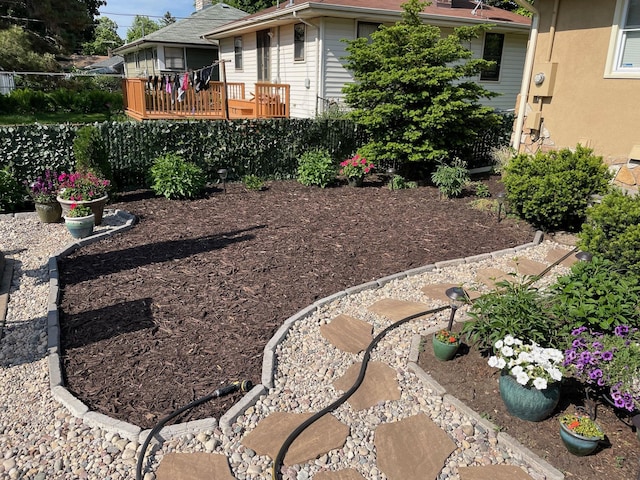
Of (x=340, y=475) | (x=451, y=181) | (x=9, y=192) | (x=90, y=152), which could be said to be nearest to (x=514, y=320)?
(x=340, y=475)

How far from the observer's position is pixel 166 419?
9.95ft

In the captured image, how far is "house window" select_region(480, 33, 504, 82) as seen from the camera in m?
15.2

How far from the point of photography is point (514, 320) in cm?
335

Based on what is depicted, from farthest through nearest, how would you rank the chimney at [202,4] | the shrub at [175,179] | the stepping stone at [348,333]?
the chimney at [202,4]
the shrub at [175,179]
the stepping stone at [348,333]

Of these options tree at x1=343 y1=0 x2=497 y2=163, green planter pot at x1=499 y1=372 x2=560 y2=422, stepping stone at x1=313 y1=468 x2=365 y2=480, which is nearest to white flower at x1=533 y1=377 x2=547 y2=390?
green planter pot at x1=499 y1=372 x2=560 y2=422

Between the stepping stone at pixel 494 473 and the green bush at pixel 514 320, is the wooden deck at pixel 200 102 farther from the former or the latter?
the stepping stone at pixel 494 473

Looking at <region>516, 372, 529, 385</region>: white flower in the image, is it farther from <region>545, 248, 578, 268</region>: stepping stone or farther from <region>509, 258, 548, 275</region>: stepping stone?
<region>545, 248, 578, 268</region>: stepping stone

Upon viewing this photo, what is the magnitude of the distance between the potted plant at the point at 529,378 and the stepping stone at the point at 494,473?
1.40 ft

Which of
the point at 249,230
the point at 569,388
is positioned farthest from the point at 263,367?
the point at 249,230

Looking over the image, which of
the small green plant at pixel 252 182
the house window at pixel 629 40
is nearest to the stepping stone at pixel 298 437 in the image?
the small green plant at pixel 252 182

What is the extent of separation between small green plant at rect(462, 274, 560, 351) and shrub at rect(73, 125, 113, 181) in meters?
6.98

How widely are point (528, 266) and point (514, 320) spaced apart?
→ 2.76m

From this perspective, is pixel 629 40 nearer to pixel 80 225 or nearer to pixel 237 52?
pixel 80 225

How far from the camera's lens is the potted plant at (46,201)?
7.35m
